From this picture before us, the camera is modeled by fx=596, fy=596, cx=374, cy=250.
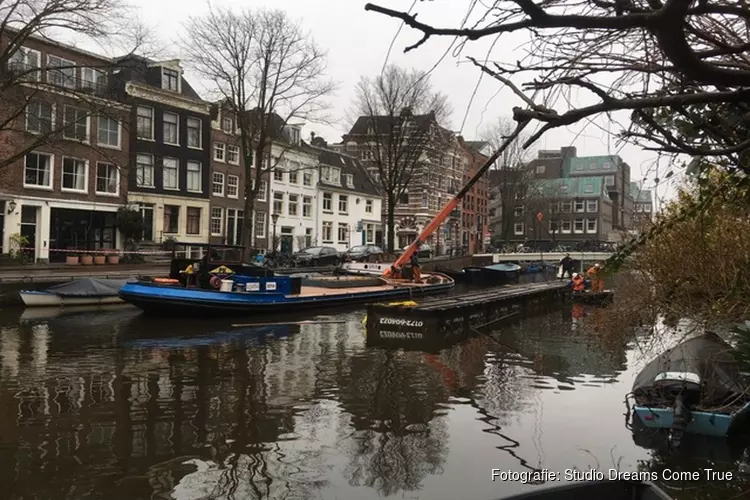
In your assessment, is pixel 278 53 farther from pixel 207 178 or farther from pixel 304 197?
pixel 304 197

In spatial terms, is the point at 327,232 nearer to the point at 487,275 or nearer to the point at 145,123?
the point at 487,275

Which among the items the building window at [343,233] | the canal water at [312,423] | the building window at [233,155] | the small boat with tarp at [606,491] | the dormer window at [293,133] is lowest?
the canal water at [312,423]

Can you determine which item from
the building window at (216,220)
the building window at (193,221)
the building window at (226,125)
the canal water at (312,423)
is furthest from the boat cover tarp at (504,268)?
the canal water at (312,423)

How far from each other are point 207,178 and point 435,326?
2740 centimetres

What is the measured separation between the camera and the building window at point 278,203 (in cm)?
4519

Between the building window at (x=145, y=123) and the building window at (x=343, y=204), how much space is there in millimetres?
21421

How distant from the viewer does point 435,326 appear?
13828mm

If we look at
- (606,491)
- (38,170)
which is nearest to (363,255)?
(38,170)

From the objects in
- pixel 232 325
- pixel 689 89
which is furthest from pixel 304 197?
pixel 689 89

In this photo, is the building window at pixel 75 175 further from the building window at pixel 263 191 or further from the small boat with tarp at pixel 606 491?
the small boat with tarp at pixel 606 491

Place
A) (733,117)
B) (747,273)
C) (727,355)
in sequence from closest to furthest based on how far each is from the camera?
(733,117), (747,273), (727,355)

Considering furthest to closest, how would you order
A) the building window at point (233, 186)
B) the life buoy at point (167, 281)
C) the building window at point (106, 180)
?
the building window at point (233, 186), the building window at point (106, 180), the life buoy at point (167, 281)

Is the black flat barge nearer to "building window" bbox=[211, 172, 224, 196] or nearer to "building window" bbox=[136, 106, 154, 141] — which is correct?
"building window" bbox=[136, 106, 154, 141]

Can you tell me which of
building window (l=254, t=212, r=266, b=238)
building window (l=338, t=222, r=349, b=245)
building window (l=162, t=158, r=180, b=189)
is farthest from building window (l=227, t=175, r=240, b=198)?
building window (l=338, t=222, r=349, b=245)
